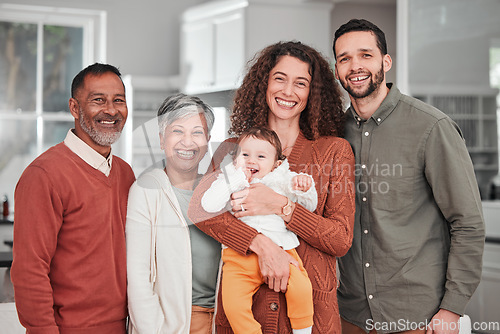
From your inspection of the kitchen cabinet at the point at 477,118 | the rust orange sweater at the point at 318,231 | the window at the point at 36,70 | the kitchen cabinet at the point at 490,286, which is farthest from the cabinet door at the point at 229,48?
the rust orange sweater at the point at 318,231

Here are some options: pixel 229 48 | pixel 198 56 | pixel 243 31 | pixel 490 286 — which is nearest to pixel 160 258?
pixel 490 286

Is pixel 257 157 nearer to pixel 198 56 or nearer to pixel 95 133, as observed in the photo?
pixel 95 133

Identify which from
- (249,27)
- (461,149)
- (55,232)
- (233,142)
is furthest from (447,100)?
(55,232)

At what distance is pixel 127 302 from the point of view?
1527mm

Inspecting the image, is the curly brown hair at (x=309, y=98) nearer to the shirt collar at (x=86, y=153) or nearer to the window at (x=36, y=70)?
the shirt collar at (x=86, y=153)

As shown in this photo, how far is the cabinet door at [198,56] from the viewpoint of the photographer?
486cm

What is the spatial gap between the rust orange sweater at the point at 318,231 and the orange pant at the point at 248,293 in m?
0.04

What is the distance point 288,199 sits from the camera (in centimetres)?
153

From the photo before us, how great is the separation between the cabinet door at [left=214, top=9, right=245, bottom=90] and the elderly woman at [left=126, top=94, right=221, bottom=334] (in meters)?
2.91

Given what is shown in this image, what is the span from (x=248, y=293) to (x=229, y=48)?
339 centimetres

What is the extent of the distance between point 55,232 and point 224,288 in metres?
0.47

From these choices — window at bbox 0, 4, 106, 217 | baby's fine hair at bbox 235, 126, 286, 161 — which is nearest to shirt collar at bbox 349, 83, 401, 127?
baby's fine hair at bbox 235, 126, 286, 161

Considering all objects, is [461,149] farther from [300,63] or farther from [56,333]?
[56,333]

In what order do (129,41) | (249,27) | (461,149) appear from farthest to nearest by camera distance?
(129,41) → (249,27) → (461,149)
